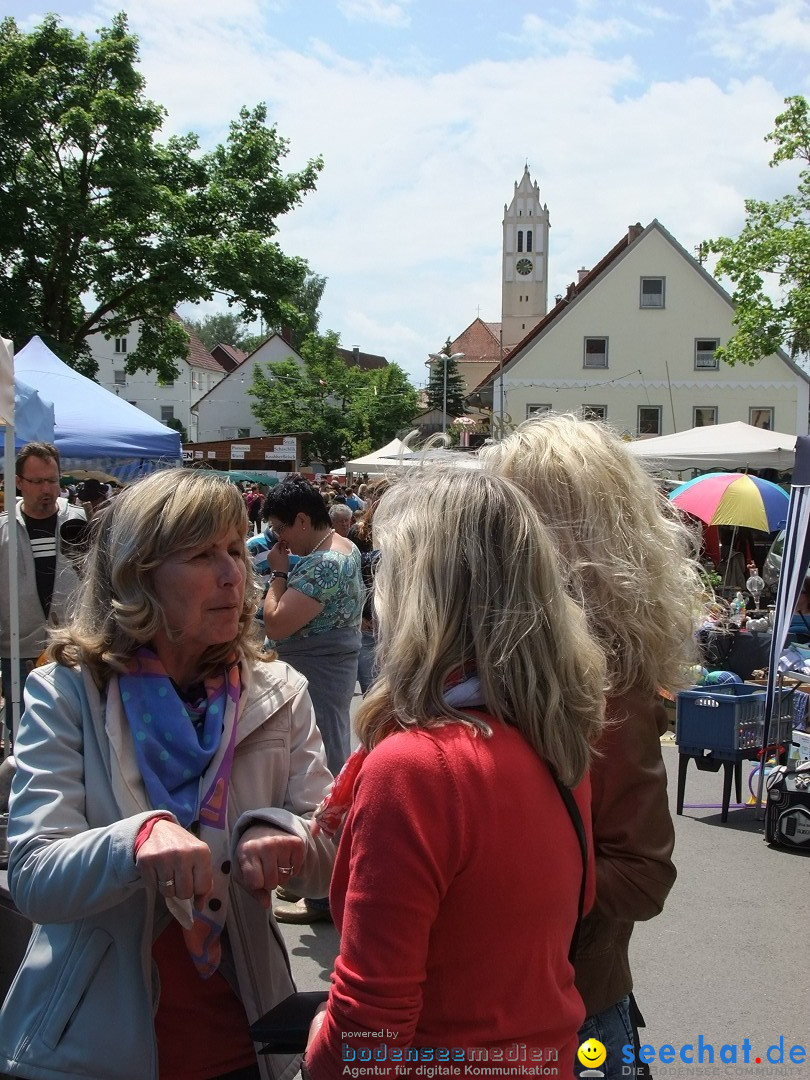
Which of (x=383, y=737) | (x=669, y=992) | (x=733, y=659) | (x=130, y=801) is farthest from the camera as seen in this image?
(x=733, y=659)

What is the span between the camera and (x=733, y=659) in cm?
912

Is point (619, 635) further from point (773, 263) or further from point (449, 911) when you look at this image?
point (773, 263)

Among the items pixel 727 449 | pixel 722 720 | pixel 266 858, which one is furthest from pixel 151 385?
pixel 266 858

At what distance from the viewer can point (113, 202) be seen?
22938mm

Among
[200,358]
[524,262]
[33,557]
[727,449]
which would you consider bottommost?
[33,557]

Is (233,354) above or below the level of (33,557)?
above

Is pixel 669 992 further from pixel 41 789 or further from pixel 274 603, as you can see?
pixel 41 789

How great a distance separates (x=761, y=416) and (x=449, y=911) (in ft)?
138

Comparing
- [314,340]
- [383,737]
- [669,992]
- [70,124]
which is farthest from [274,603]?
[314,340]

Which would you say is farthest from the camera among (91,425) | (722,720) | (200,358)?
(200,358)

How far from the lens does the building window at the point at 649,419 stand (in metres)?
41.5

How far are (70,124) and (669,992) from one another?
2271 centimetres

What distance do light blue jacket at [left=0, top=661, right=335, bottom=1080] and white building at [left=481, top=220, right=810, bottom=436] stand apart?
38.0 m

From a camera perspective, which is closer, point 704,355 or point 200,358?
point 704,355
